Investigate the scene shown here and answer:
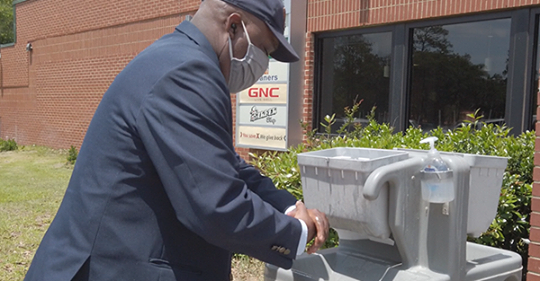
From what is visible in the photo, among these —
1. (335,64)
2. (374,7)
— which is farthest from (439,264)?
(335,64)

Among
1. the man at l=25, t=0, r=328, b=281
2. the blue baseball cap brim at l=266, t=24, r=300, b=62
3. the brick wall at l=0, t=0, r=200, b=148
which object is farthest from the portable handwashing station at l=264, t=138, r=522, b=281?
the brick wall at l=0, t=0, r=200, b=148

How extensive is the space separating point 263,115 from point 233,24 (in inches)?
308

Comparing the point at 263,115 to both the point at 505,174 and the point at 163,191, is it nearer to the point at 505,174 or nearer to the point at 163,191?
the point at 505,174

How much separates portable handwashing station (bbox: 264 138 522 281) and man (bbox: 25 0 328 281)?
0.37 meters

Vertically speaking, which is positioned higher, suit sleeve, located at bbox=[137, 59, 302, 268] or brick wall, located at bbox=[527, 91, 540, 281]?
suit sleeve, located at bbox=[137, 59, 302, 268]

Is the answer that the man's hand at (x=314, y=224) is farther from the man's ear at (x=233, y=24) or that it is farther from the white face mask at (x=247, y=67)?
the man's ear at (x=233, y=24)

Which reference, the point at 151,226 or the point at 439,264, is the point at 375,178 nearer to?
the point at 439,264

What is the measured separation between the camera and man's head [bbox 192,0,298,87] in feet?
6.21

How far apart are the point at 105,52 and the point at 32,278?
42.8 ft

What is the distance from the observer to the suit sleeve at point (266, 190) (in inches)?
87.6

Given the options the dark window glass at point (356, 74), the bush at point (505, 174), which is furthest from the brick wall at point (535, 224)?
the dark window glass at point (356, 74)

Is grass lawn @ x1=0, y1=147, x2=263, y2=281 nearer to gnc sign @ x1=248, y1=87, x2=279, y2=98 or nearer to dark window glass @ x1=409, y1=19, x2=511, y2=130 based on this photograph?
gnc sign @ x1=248, y1=87, x2=279, y2=98

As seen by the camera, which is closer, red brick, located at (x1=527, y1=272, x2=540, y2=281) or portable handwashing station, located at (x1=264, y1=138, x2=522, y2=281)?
portable handwashing station, located at (x1=264, y1=138, x2=522, y2=281)

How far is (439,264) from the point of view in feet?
8.00
